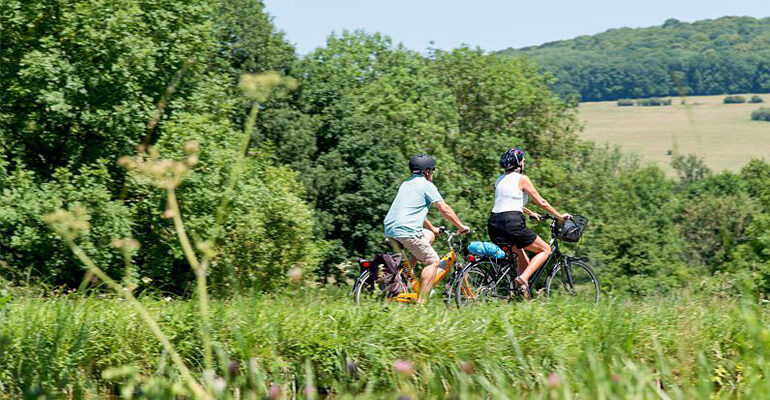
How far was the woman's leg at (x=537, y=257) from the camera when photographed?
876 cm

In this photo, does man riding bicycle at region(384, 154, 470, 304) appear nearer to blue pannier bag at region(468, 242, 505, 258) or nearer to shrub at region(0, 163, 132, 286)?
blue pannier bag at region(468, 242, 505, 258)

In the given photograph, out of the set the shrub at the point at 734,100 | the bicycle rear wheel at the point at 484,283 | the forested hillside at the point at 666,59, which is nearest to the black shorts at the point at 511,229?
the bicycle rear wheel at the point at 484,283

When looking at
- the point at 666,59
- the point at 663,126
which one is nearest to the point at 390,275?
the point at 666,59

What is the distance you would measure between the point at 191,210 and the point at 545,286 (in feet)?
41.6

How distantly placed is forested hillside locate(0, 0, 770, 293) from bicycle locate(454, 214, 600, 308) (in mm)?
1864

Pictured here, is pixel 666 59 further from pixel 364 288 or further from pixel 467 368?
pixel 467 368

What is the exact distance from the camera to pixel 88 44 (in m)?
19.1

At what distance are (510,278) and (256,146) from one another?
2378cm

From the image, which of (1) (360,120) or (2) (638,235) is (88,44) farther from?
(2) (638,235)

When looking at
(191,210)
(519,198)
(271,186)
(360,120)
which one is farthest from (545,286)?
(360,120)

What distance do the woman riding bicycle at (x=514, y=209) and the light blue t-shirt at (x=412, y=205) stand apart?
630mm

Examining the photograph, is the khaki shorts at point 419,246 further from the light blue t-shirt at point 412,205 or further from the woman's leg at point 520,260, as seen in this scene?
the woman's leg at point 520,260

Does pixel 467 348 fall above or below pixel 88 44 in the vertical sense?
below

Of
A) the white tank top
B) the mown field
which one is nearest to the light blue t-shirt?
the white tank top
